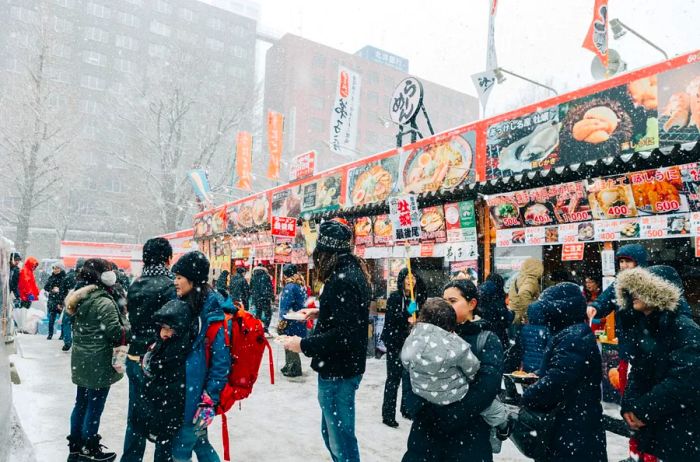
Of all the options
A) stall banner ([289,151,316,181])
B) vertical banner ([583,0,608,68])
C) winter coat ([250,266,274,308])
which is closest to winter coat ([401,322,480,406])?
vertical banner ([583,0,608,68])

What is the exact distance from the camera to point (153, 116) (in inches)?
1229

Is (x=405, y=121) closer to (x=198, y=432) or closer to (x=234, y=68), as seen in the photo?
(x=198, y=432)

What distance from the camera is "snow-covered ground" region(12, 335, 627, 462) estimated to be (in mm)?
4480

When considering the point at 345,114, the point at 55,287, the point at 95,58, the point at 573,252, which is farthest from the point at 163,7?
the point at 573,252

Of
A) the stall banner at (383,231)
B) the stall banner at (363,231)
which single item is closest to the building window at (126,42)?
the stall banner at (363,231)

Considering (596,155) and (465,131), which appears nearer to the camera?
(596,155)

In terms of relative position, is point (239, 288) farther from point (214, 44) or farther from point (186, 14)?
point (186, 14)

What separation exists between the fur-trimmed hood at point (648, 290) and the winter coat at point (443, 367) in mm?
1292

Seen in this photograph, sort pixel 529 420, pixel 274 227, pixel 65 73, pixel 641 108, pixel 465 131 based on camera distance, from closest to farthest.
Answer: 1. pixel 529 420
2. pixel 641 108
3. pixel 465 131
4. pixel 274 227
5. pixel 65 73

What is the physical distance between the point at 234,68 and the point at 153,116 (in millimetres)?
28032

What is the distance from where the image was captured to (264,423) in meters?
5.36

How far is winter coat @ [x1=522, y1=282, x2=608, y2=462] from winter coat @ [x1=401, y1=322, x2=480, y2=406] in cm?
52

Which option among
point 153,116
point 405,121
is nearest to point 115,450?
point 405,121

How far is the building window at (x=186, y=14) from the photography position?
55.9 m
